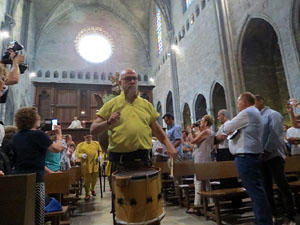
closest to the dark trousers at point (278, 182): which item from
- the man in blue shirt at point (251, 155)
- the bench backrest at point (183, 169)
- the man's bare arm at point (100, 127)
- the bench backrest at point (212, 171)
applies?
the man in blue shirt at point (251, 155)

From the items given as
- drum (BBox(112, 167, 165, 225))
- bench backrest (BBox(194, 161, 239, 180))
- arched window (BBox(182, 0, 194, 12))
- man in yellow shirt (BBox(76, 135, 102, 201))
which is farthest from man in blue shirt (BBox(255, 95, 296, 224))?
arched window (BBox(182, 0, 194, 12))

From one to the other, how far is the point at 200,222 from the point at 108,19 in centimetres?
2212

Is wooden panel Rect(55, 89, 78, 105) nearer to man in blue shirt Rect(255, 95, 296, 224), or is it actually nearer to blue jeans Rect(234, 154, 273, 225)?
man in blue shirt Rect(255, 95, 296, 224)

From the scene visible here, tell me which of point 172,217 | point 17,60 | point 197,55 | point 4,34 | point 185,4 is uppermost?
point 185,4

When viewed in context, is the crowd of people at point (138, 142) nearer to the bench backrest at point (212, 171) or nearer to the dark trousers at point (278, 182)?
the dark trousers at point (278, 182)

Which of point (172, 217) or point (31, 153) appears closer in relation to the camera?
point (31, 153)

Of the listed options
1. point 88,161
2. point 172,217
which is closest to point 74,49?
point 88,161

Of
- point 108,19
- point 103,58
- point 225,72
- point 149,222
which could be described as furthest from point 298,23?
point 108,19

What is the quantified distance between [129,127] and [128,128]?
0.04 feet

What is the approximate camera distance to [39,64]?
1917cm

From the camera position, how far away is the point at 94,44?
837 inches

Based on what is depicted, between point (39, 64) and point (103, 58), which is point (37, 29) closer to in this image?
point (39, 64)

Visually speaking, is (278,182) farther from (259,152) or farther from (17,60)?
(17,60)

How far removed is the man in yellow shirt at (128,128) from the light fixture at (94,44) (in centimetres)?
1982
